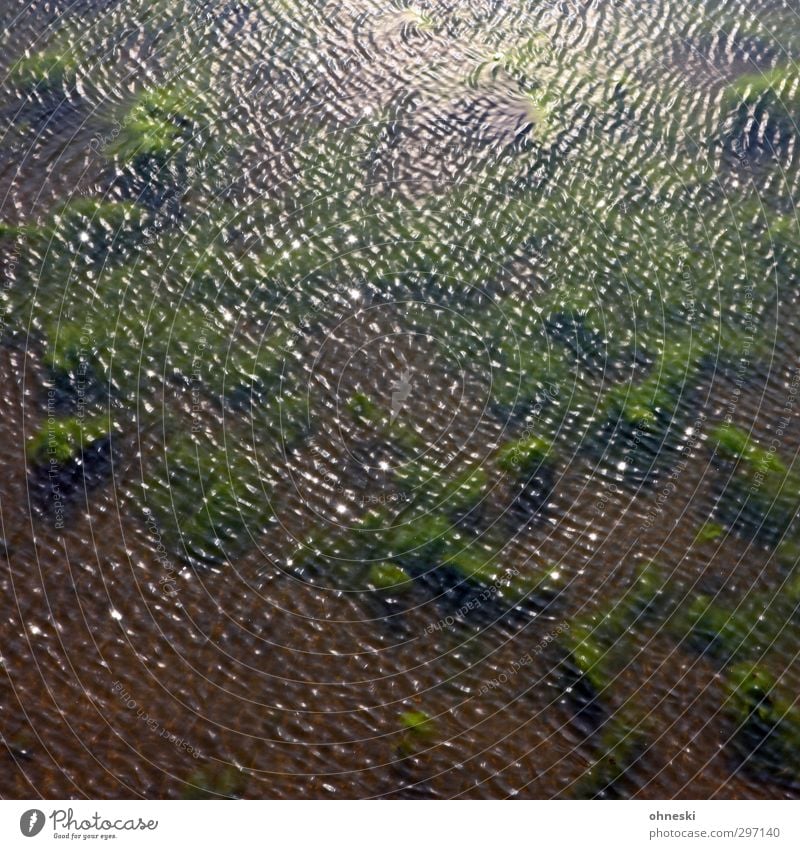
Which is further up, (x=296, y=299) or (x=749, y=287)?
(x=749, y=287)

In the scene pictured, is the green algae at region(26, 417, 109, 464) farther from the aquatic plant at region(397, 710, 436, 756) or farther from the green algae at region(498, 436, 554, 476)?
the aquatic plant at region(397, 710, 436, 756)

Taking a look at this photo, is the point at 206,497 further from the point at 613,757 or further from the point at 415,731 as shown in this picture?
the point at 613,757

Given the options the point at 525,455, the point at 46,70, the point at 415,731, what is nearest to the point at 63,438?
the point at 415,731

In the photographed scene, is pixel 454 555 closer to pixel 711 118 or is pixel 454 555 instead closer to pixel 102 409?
pixel 102 409

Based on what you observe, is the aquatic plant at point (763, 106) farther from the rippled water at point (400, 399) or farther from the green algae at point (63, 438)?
the green algae at point (63, 438)

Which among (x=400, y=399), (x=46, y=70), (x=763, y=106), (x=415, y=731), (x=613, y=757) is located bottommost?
(x=415, y=731)

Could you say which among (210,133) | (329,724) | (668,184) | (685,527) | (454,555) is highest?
(668,184)
